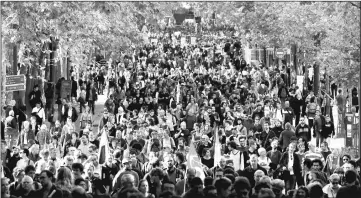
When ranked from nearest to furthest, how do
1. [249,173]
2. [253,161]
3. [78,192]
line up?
1. [78,192]
2. [249,173]
3. [253,161]

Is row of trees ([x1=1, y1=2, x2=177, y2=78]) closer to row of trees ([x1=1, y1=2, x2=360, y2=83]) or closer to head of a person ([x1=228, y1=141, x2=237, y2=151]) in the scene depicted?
row of trees ([x1=1, y1=2, x2=360, y2=83])

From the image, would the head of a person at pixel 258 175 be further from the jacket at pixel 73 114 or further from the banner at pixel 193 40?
the banner at pixel 193 40

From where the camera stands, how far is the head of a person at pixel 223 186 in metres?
18.6

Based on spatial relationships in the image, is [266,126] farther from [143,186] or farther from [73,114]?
[143,186]

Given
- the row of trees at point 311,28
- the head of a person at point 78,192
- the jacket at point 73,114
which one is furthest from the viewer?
the jacket at point 73,114

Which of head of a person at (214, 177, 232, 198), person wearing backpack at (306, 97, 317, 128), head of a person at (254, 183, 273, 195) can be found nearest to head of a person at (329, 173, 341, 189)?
head of a person at (254, 183, 273, 195)

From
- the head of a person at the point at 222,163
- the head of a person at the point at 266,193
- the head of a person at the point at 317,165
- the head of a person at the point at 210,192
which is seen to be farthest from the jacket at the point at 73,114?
the head of a person at the point at 266,193

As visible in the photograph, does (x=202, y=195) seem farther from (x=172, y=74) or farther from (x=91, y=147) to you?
(x=172, y=74)

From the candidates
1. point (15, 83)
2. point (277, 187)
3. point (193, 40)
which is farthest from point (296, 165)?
point (193, 40)

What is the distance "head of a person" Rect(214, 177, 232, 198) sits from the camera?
18.6 m

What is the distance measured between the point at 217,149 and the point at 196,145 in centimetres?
85

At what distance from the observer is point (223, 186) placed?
739 inches

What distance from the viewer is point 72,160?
22.6 metres

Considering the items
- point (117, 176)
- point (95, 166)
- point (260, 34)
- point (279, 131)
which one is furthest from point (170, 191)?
point (260, 34)
